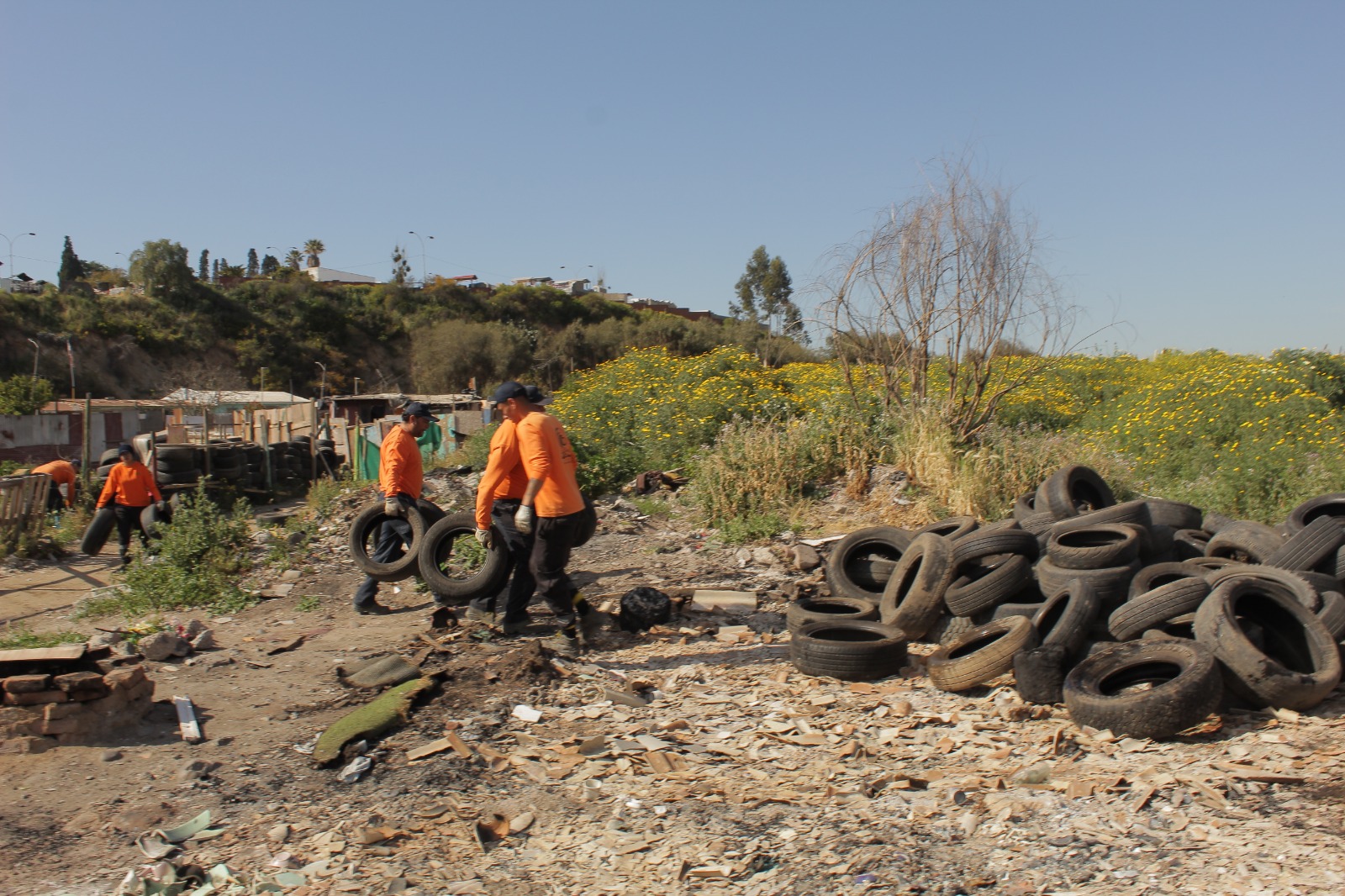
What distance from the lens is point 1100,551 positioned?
6070mm

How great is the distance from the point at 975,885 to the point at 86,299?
155ft

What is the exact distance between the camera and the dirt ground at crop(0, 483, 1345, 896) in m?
3.44

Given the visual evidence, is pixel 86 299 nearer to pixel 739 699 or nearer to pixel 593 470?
pixel 593 470

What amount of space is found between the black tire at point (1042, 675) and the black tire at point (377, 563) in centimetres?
445

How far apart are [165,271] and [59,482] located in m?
36.8

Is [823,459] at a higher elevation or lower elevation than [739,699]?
higher

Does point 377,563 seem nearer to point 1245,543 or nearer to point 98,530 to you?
point 98,530

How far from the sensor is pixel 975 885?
3281mm

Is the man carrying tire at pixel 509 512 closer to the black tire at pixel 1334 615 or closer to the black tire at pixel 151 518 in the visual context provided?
the black tire at pixel 1334 615

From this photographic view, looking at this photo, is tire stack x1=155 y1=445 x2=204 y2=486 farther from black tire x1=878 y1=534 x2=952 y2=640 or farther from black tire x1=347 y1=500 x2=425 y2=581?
black tire x1=878 y1=534 x2=952 y2=640

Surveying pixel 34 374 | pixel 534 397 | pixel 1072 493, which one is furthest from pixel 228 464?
pixel 34 374

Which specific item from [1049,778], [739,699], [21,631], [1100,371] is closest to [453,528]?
[739,699]

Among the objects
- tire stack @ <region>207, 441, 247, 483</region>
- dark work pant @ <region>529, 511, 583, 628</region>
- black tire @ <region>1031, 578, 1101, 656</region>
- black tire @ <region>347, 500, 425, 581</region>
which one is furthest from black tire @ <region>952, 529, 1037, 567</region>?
tire stack @ <region>207, 441, 247, 483</region>

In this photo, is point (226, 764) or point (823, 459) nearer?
point (226, 764)
